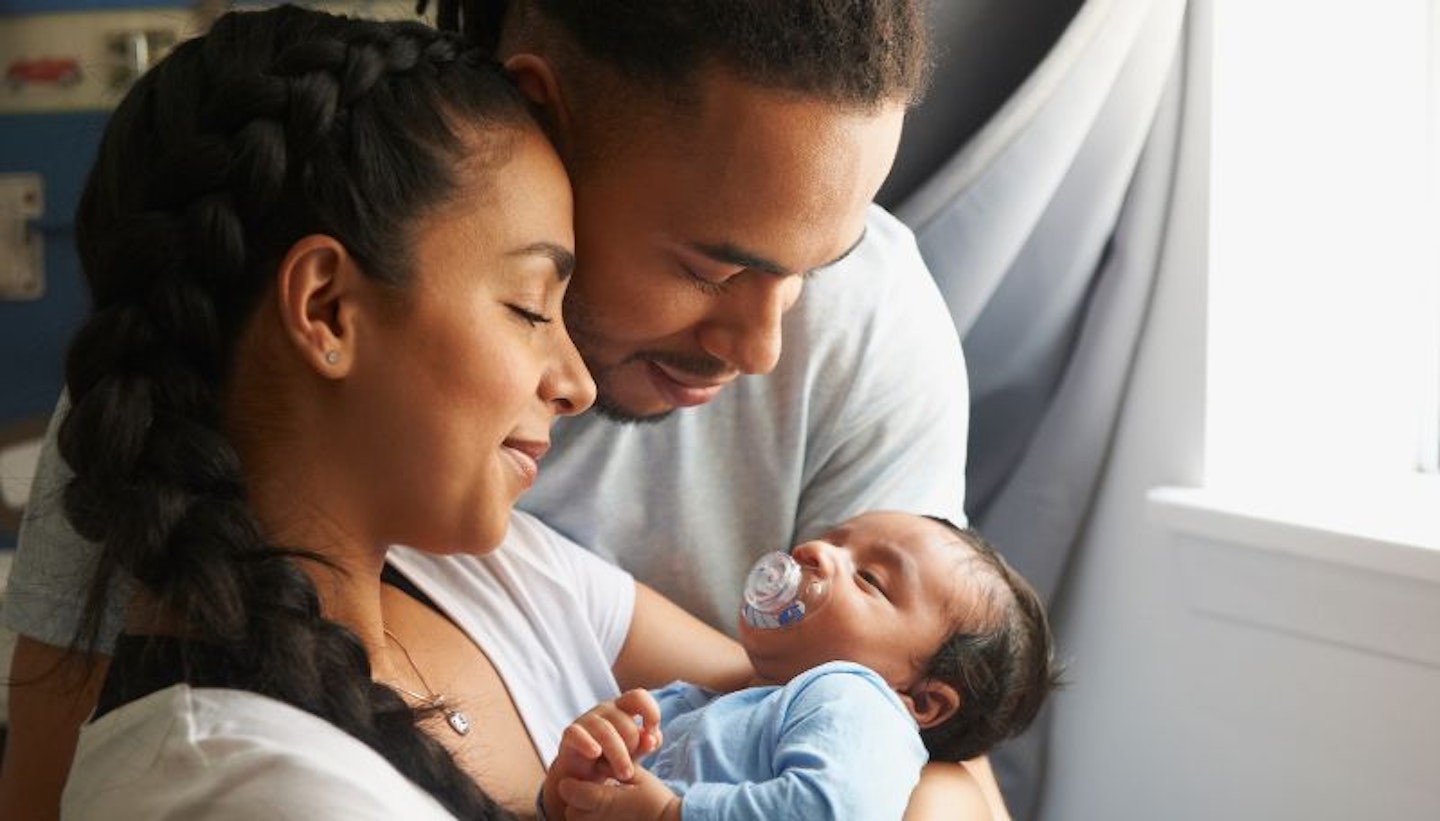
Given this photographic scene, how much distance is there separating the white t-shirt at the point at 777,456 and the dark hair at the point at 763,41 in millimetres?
330

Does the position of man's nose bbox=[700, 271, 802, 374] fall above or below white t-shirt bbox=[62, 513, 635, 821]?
above

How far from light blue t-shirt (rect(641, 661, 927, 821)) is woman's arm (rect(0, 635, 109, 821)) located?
1.63ft

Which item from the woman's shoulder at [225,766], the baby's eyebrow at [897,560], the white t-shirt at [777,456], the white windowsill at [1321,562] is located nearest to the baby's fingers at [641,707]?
the woman's shoulder at [225,766]

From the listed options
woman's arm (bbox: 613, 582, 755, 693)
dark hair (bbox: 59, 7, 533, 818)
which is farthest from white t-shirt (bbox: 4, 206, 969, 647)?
dark hair (bbox: 59, 7, 533, 818)

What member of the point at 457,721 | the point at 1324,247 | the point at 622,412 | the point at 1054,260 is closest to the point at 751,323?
the point at 622,412

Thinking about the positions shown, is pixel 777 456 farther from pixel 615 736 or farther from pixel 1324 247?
pixel 1324 247

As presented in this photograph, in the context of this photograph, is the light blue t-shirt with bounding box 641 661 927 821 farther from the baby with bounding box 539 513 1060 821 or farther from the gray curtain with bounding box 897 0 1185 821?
the gray curtain with bounding box 897 0 1185 821

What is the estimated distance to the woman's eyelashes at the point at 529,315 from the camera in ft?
3.67

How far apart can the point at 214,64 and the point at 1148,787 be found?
142 cm

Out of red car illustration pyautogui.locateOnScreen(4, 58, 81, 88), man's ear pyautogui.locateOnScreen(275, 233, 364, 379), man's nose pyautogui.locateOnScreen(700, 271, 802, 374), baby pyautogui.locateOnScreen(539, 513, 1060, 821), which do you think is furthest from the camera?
red car illustration pyautogui.locateOnScreen(4, 58, 81, 88)

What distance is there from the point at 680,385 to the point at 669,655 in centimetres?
27

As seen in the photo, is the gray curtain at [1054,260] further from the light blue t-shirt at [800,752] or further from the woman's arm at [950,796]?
the light blue t-shirt at [800,752]

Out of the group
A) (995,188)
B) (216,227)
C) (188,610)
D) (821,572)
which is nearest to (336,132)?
(216,227)

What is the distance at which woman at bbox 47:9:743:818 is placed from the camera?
1.00 meters
